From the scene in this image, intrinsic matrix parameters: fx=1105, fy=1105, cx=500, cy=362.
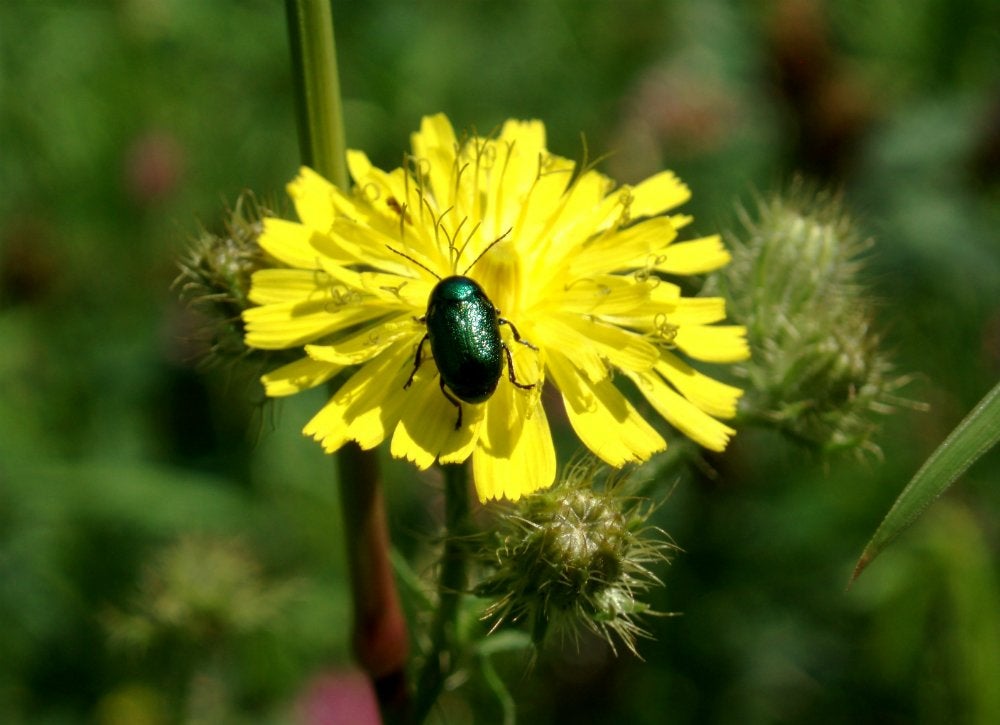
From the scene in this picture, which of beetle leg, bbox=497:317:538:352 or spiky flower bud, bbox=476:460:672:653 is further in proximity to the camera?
beetle leg, bbox=497:317:538:352

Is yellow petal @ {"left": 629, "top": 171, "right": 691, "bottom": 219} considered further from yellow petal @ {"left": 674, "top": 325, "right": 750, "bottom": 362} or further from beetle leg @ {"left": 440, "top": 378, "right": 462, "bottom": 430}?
beetle leg @ {"left": 440, "top": 378, "right": 462, "bottom": 430}

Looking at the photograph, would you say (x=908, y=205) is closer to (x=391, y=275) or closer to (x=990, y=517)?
(x=990, y=517)

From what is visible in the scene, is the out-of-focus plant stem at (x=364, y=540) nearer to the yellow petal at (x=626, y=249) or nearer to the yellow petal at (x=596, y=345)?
the yellow petal at (x=596, y=345)

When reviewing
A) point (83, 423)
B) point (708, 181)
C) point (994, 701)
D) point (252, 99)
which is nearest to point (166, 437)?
point (83, 423)

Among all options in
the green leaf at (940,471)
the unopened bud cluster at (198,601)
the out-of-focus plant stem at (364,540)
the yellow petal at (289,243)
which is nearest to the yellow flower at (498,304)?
the yellow petal at (289,243)

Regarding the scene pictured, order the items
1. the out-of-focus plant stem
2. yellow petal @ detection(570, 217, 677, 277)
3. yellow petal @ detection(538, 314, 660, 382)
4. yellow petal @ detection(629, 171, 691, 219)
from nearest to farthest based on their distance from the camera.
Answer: the out-of-focus plant stem, yellow petal @ detection(538, 314, 660, 382), yellow petal @ detection(570, 217, 677, 277), yellow petal @ detection(629, 171, 691, 219)

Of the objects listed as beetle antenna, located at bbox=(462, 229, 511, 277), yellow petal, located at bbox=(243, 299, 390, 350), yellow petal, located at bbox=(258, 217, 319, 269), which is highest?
yellow petal, located at bbox=(258, 217, 319, 269)

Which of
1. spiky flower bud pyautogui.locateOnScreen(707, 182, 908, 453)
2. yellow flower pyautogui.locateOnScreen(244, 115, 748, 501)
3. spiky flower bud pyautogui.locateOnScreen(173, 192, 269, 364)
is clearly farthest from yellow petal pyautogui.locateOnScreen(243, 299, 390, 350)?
spiky flower bud pyautogui.locateOnScreen(707, 182, 908, 453)
